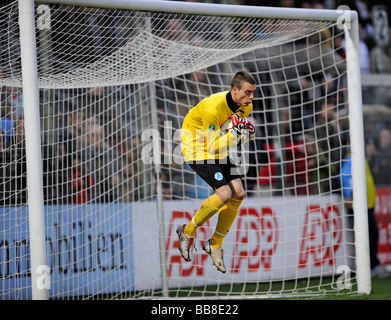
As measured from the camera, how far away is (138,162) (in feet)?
25.0

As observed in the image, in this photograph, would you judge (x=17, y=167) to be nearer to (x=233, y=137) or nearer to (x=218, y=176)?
(x=218, y=176)

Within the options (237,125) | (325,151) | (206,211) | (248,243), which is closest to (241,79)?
(237,125)

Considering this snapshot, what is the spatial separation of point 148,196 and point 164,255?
793 millimetres

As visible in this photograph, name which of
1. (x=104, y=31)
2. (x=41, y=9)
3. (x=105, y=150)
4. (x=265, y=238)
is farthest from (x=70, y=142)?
(x=265, y=238)

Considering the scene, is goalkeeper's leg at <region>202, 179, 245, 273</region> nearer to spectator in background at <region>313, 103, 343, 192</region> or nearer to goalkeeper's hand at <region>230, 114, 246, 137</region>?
goalkeeper's hand at <region>230, 114, 246, 137</region>

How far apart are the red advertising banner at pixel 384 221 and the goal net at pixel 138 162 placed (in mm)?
837

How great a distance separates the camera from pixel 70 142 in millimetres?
7180

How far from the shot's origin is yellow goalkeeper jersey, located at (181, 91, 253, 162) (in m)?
5.17

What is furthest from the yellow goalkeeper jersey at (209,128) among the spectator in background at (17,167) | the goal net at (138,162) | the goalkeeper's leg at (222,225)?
the spectator in background at (17,167)

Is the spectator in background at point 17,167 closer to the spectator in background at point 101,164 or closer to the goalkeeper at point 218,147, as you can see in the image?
the spectator in background at point 101,164

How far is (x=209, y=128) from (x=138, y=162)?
102 inches
